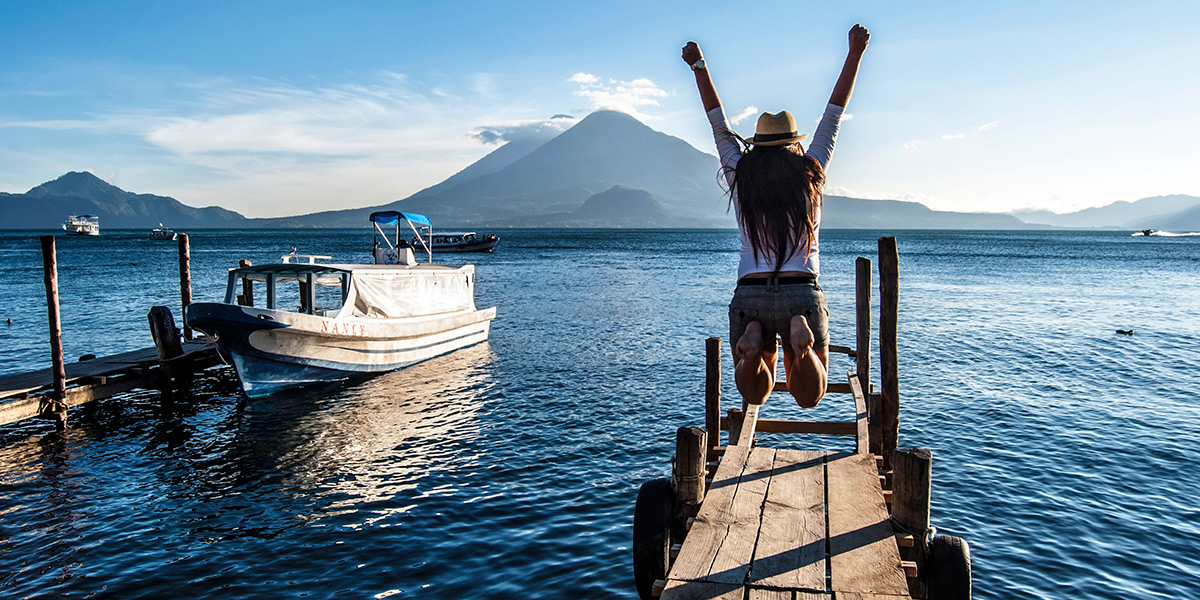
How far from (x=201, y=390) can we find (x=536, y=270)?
157 ft

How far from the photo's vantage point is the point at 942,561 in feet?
19.8

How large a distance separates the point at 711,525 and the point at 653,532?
4.68ft

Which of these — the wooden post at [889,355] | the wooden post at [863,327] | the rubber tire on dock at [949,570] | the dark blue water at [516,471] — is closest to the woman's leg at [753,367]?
the rubber tire on dock at [949,570]

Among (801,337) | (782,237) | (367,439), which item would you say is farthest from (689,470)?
(367,439)

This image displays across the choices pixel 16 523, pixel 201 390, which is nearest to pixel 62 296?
pixel 201 390

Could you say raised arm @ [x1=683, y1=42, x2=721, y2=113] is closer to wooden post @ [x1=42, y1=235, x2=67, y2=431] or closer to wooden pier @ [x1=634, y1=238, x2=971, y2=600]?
wooden pier @ [x1=634, y1=238, x2=971, y2=600]

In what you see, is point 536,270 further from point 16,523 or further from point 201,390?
point 16,523

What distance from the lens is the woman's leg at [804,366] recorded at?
5.08 meters

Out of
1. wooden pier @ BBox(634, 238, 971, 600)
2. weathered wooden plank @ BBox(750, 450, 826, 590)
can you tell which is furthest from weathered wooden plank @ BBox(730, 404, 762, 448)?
weathered wooden plank @ BBox(750, 450, 826, 590)

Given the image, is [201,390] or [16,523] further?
[201,390]

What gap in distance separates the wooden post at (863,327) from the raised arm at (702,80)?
547cm

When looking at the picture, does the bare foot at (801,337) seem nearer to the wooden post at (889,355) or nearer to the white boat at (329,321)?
the wooden post at (889,355)

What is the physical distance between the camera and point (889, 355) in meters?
9.28

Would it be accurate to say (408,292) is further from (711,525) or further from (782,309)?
(782,309)
